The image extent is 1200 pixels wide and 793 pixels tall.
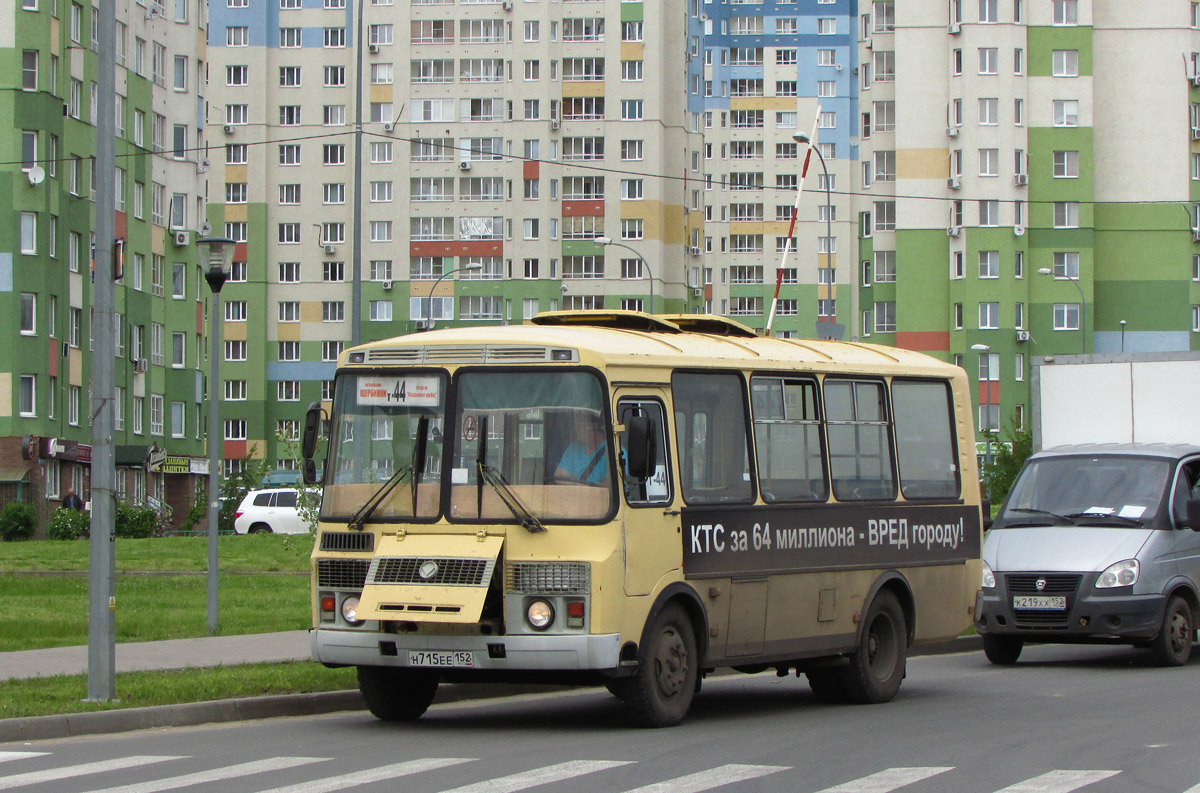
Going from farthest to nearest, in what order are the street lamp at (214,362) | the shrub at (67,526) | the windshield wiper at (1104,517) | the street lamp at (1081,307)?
the street lamp at (1081,307), the shrub at (67,526), the street lamp at (214,362), the windshield wiper at (1104,517)

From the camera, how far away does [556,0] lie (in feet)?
340

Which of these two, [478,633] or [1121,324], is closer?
[478,633]

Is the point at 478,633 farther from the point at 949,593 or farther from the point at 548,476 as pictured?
the point at 949,593

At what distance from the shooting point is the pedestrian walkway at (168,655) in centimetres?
1612

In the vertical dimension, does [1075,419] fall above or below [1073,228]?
below

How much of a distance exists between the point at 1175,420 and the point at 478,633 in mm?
11208

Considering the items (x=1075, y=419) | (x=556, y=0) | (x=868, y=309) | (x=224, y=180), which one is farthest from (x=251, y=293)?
(x=1075, y=419)

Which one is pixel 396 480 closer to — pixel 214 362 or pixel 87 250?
pixel 214 362

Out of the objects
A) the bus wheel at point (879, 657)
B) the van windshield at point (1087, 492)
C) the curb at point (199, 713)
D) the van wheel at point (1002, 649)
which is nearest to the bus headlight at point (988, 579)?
the van wheel at point (1002, 649)

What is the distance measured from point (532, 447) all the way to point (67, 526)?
44.4 meters

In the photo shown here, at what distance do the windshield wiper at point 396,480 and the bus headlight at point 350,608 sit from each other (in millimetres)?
483

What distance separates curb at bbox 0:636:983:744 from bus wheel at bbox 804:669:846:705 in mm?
2514

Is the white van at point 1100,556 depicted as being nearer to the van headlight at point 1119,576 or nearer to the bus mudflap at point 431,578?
the van headlight at point 1119,576

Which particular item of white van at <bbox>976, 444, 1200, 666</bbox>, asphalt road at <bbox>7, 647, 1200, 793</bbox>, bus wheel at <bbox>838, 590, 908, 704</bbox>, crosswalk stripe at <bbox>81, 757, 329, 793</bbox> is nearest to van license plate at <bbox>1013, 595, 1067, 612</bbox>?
white van at <bbox>976, 444, 1200, 666</bbox>
